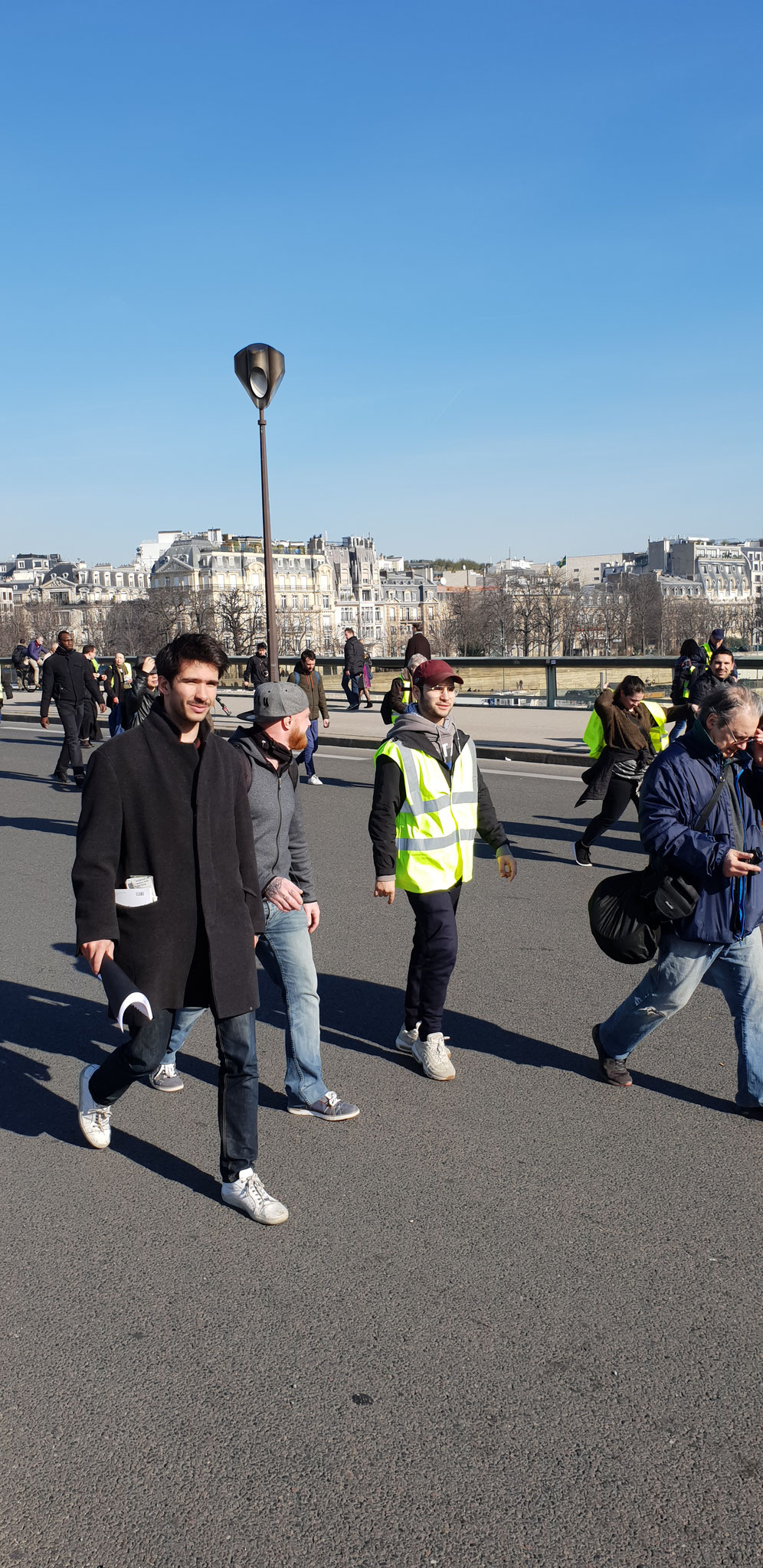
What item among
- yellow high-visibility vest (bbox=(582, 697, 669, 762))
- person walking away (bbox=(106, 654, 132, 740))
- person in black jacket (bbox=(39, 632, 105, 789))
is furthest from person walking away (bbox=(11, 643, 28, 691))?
yellow high-visibility vest (bbox=(582, 697, 669, 762))

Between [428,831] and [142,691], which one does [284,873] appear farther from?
[142,691]

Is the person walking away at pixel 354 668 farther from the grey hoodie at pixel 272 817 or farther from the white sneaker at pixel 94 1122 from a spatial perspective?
the white sneaker at pixel 94 1122

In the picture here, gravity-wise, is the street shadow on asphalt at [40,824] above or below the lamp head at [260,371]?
below

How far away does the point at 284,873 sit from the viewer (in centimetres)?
462

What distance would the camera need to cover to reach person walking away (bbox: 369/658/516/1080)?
5039 mm

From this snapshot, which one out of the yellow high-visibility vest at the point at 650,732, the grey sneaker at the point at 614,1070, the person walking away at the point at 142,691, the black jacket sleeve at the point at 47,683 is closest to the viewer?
the grey sneaker at the point at 614,1070

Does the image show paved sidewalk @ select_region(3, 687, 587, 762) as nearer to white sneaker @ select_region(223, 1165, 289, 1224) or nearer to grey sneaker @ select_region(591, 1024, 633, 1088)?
grey sneaker @ select_region(591, 1024, 633, 1088)

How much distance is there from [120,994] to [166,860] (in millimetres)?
428

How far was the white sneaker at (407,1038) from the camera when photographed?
5.30 metres

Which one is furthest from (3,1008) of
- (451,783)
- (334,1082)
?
(451,783)

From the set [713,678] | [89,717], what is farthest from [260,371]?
[713,678]

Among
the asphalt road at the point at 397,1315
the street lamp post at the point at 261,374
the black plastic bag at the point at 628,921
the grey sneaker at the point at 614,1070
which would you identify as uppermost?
the street lamp post at the point at 261,374

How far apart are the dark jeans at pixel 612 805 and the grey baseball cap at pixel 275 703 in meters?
5.14

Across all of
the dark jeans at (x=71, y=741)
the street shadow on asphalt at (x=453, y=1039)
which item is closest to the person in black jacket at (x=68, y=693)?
the dark jeans at (x=71, y=741)
